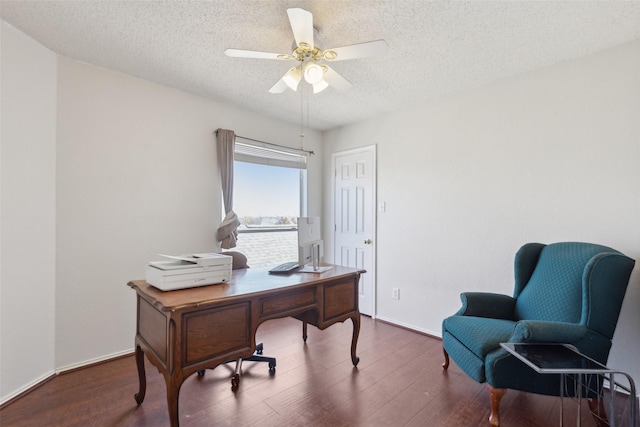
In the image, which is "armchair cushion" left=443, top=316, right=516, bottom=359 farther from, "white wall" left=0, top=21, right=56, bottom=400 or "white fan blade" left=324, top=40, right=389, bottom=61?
"white wall" left=0, top=21, right=56, bottom=400

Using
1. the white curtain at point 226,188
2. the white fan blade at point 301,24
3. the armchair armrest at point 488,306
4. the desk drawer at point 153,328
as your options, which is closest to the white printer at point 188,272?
the desk drawer at point 153,328

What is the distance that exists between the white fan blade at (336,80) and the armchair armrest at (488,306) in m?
1.91

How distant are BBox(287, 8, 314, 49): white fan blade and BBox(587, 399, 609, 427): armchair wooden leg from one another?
2.66 metres

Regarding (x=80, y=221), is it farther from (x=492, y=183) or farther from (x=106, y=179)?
(x=492, y=183)

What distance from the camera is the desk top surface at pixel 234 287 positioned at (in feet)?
5.05

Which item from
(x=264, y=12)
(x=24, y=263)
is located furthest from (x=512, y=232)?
(x=24, y=263)

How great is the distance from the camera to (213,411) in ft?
6.19

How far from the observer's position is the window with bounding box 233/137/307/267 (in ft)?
11.5

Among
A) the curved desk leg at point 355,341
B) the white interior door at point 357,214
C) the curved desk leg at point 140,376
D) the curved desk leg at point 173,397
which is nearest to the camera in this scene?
the curved desk leg at point 173,397

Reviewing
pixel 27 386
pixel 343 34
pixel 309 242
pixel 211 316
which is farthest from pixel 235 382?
pixel 343 34

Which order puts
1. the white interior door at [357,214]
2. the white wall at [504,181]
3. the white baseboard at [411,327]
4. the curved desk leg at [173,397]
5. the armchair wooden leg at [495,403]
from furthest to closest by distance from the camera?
1. the white interior door at [357,214]
2. the white baseboard at [411,327]
3. the white wall at [504,181]
4. the armchair wooden leg at [495,403]
5. the curved desk leg at [173,397]

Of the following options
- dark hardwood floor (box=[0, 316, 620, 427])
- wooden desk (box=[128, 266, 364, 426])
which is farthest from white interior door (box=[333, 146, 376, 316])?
wooden desk (box=[128, 266, 364, 426])

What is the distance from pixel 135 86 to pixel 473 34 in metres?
2.83

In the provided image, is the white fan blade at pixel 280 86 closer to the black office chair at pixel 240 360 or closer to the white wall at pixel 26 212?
the black office chair at pixel 240 360
